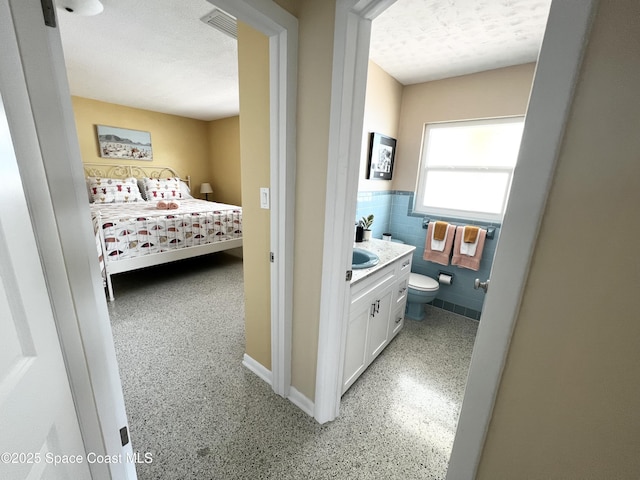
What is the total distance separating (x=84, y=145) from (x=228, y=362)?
4427mm

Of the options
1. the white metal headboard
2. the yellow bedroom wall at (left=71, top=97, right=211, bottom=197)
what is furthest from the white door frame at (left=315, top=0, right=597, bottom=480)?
the white metal headboard

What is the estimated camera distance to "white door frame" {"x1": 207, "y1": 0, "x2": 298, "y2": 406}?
101 cm

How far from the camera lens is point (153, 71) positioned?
276 cm

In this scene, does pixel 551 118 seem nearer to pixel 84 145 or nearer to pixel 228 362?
pixel 228 362

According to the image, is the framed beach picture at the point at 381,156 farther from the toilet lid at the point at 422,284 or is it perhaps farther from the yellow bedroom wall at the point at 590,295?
the yellow bedroom wall at the point at 590,295

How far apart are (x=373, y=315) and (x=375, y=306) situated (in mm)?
63

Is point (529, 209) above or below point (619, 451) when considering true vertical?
above

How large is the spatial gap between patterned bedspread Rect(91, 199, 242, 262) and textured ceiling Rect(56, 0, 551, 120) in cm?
159

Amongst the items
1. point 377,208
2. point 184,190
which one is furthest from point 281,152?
point 184,190

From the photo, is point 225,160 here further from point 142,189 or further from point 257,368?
point 257,368

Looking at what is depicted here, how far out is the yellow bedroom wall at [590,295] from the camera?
475 millimetres

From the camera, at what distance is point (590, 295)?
54 centimetres

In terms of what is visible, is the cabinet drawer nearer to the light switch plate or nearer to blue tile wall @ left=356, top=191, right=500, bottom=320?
blue tile wall @ left=356, top=191, right=500, bottom=320

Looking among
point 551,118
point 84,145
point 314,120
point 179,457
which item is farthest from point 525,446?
point 84,145
